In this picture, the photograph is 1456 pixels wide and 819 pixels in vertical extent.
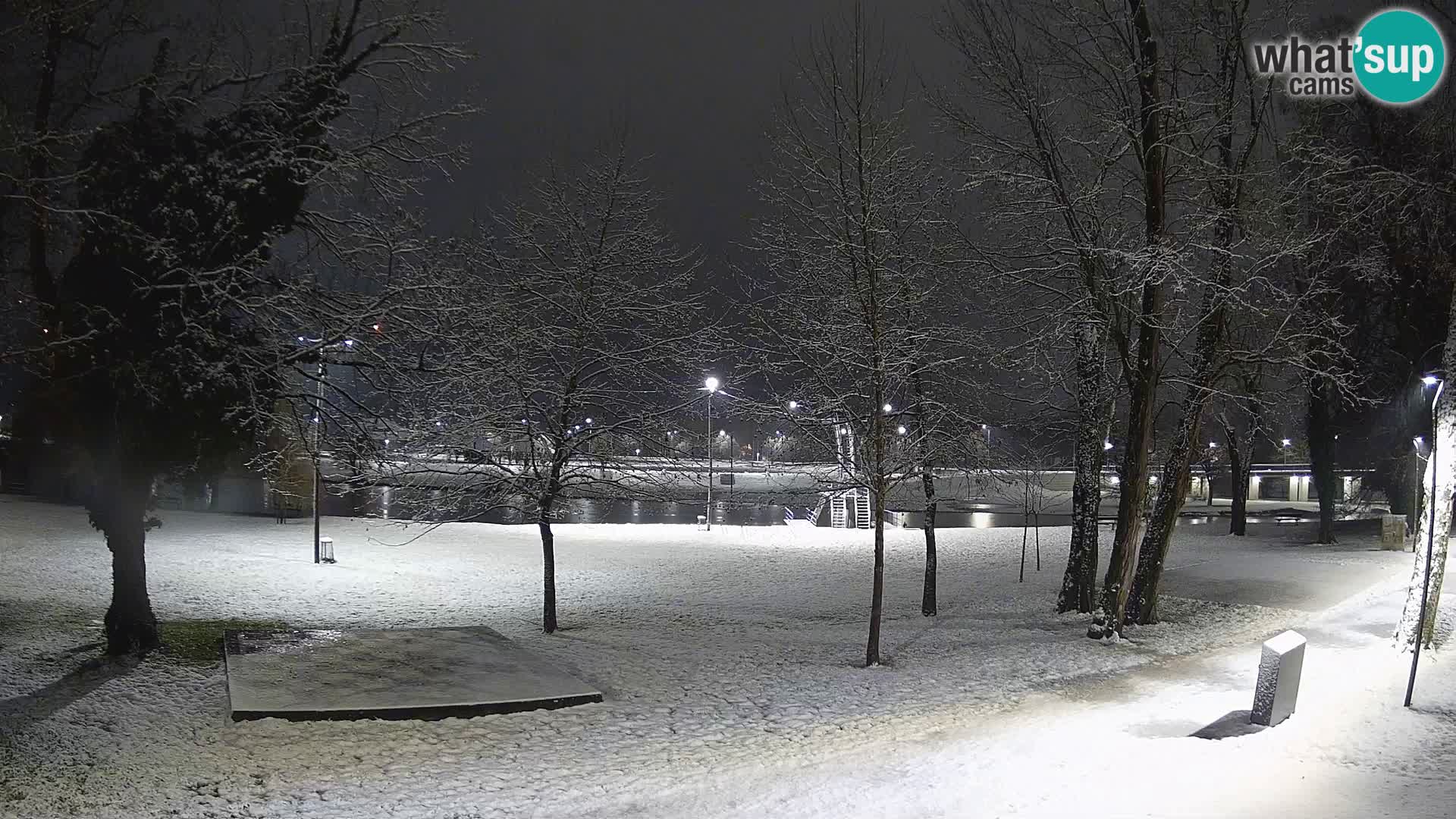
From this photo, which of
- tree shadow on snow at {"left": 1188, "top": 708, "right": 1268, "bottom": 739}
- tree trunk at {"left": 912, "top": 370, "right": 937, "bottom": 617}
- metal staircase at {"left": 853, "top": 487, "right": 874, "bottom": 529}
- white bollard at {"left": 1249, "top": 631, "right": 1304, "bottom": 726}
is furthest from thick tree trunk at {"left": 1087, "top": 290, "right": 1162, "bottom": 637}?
metal staircase at {"left": 853, "top": 487, "right": 874, "bottom": 529}

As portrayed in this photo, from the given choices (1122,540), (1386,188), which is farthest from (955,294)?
(1386,188)

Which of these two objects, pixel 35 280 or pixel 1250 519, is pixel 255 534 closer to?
pixel 35 280

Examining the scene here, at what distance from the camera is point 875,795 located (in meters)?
7.53

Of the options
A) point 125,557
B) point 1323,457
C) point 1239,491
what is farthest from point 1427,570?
point 1239,491

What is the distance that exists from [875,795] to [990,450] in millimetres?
11035

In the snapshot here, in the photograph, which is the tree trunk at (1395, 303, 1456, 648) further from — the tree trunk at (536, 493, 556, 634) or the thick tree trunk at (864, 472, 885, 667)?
the tree trunk at (536, 493, 556, 634)

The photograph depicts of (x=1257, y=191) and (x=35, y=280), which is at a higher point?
(x=1257, y=191)

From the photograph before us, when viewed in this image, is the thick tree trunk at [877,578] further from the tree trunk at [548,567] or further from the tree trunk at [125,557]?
the tree trunk at [125,557]

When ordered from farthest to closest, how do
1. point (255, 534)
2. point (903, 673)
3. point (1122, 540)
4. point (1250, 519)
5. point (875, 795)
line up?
point (1250, 519) → point (255, 534) → point (1122, 540) → point (903, 673) → point (875, 795)

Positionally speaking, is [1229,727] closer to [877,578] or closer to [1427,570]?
[1427,570]

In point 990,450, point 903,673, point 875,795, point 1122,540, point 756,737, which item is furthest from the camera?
point 990,450

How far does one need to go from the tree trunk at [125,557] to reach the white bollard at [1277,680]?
11.9 metres

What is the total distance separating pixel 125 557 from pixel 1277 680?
12.3 meters

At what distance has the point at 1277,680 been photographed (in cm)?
870
